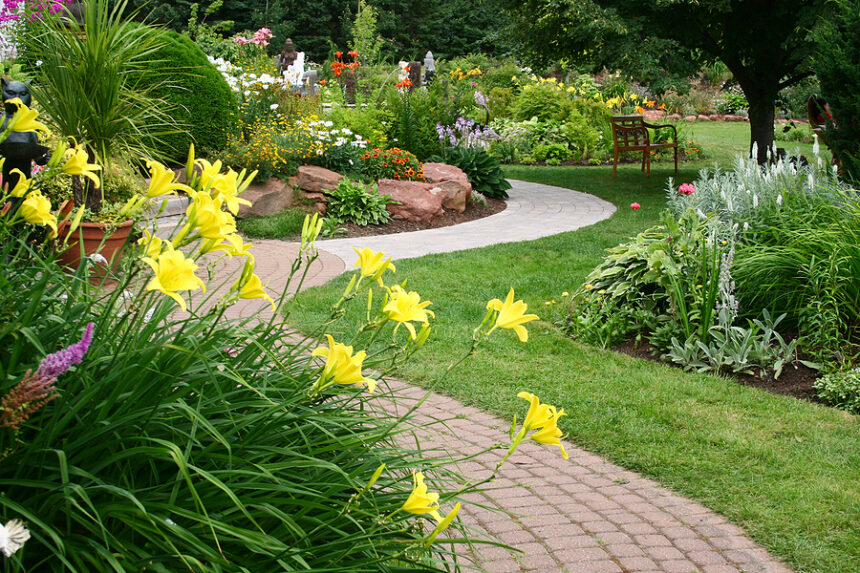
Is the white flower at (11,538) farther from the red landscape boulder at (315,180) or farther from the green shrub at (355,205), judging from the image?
the red landscape boulder at (315,180)

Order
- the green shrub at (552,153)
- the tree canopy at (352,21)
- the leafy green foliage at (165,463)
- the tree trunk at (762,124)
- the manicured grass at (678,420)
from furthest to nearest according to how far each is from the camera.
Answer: the tree canopy at (352,21), the green shrub at (552,153), the tree trunk at (762,124), the manicured grass at (678,420), the leafy green foliage at (165,463)

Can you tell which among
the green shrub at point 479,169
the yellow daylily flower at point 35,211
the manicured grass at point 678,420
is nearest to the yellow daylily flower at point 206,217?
the yellow daylily flower at point 35,211

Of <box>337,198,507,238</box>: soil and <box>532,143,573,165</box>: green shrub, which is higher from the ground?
<box>532,143,573,165</box>: green shrub

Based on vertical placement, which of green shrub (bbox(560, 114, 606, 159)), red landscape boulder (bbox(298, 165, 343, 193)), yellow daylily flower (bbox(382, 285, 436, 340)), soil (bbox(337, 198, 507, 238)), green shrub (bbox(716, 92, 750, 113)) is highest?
green shrub (bbox(716, 92, 750, 113))

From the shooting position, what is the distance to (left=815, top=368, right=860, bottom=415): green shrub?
436 centimetres

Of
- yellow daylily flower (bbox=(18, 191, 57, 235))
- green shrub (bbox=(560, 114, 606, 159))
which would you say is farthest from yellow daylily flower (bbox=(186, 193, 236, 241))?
green shrub (bbox=(560, 114, 606, 159))

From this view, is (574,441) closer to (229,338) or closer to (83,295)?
(229,338)

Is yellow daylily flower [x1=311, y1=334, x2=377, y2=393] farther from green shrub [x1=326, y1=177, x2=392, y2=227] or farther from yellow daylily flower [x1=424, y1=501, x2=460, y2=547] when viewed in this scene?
green shrub [x1=326, y1=177, x2=392, y2=227]

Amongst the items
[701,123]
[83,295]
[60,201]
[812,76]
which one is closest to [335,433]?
[83,295]

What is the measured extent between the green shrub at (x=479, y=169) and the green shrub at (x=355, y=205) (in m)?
2.38

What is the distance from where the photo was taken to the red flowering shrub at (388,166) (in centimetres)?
1105

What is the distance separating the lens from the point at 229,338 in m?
2.14

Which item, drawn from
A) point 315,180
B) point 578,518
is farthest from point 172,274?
point 315,180

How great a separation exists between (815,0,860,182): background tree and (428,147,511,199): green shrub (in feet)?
20.4
